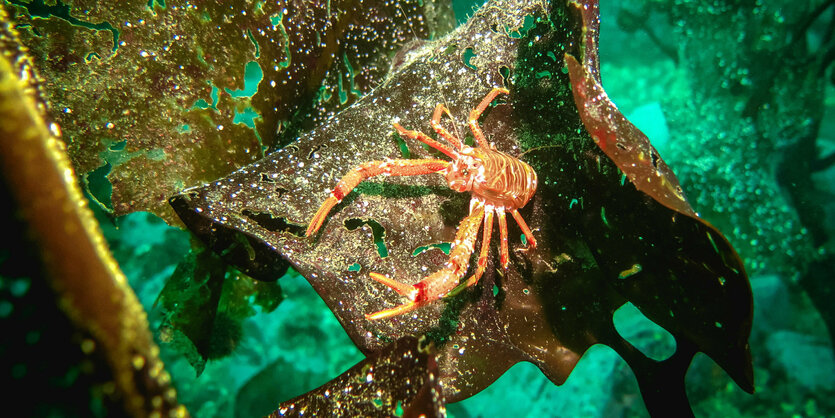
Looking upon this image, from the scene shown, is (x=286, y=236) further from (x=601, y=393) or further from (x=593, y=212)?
(x=601, y=393)

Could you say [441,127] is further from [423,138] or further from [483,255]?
[483,255]

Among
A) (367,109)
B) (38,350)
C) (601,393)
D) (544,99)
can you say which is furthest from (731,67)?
(38,350)

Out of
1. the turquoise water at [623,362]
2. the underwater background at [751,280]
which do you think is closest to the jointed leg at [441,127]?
the underwater background at [751,280]

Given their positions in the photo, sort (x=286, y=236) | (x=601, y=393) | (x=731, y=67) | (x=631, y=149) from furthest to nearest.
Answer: (x=731, y=67) → (x=601, y=393) → (x=286, y=236) → (x=631, y=149)

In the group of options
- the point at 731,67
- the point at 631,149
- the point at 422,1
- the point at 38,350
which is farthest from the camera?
the point at 731,67

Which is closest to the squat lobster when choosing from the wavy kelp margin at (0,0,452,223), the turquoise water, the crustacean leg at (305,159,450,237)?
the crustacean leg at (305,159,450,237)

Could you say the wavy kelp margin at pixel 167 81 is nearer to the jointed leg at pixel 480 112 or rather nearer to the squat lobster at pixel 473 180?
the squat lobster at pixel 473 180

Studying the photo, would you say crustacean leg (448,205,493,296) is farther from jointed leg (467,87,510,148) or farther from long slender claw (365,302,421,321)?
jointed leg (467,87,510,148)
